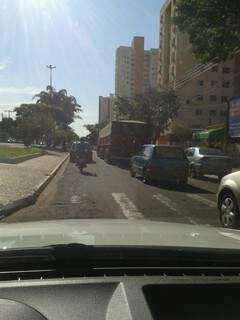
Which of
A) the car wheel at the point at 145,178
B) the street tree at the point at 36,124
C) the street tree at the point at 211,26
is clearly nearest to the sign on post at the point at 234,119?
the street tree at the point at 211,26

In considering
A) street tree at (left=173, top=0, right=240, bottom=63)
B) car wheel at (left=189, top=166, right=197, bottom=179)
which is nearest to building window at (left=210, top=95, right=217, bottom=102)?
car wheel at (left=189, top=166, right=197, bottom=179)

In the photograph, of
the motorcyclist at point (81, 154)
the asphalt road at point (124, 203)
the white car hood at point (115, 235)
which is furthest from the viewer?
the motorcyclist at point (81, 154)

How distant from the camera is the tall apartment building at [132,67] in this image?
11531 centimetres

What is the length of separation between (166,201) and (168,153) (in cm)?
735

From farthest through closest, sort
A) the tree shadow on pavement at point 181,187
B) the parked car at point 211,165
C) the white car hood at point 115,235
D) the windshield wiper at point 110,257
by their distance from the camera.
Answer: the parked car at point 211,165 < the tree shadow on pavement at point 181,187 < the white car hood at point 115,235 < the windshield wiper at point 110,257

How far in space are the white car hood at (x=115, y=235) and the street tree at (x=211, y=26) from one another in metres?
19.1

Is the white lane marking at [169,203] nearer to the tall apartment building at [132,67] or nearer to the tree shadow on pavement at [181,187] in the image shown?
the tree shadow on pavement at [181,187]

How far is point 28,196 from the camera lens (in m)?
16.9

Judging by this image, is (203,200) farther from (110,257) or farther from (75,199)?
(110,257)

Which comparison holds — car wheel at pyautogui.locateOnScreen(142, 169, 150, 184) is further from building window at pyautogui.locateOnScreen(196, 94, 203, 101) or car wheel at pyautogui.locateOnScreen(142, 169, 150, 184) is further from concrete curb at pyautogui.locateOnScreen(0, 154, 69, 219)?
building window at pyautogui.locateOnScreen(196, 94, 203, 101)

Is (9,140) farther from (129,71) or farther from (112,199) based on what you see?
(112,199)

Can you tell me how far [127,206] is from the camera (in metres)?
15.9

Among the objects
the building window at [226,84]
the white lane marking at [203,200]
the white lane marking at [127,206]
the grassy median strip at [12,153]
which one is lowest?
the grassy median strip at [12,153]

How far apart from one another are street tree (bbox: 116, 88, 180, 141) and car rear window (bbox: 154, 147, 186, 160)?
44379 millimetres
